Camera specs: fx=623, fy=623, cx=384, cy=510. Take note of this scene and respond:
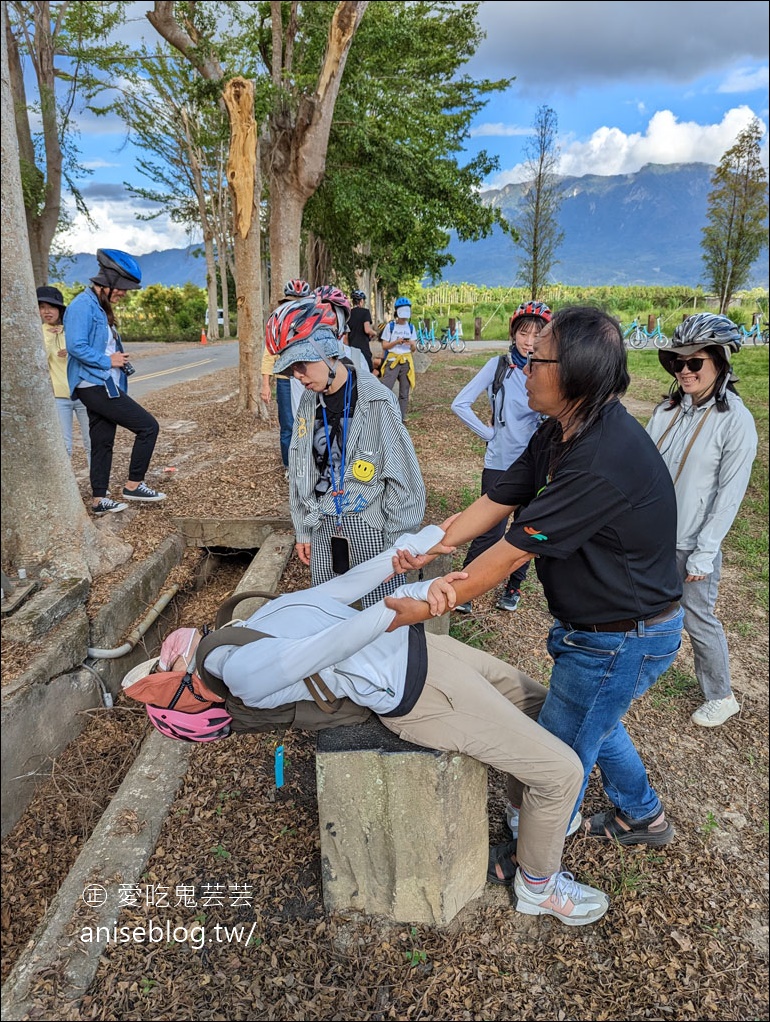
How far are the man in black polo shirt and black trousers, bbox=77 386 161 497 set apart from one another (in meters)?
3.84

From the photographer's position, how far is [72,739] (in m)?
3.78

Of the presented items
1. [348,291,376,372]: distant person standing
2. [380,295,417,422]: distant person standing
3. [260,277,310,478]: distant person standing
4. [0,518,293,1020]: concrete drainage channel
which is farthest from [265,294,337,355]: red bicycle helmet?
[380,295,417,422]: distant person standing

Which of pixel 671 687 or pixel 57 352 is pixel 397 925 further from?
pixel 57 352

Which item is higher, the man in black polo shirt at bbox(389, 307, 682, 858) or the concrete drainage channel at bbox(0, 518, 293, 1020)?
the man in black polo shirt at bbox(389, 307, 682, 858)

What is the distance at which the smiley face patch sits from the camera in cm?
311

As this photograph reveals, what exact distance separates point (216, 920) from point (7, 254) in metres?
3.78

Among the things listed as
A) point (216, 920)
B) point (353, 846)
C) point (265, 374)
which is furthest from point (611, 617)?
point (265, 374)

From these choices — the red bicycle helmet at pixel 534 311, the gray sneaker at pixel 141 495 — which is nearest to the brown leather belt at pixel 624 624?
the red bicycle helmet at pixel 534 311

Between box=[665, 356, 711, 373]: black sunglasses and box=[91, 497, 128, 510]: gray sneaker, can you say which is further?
box=[91, 497, 128, 510]: gray sneaker

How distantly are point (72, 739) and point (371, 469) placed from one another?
8.24 ft

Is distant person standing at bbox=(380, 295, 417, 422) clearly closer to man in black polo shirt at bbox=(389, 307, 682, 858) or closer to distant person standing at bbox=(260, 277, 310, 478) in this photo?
distant person standing at bbox=(260, 277, 310, 478)

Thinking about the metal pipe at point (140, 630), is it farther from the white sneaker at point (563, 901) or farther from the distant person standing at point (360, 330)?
the distant person standing at point (360, 330)

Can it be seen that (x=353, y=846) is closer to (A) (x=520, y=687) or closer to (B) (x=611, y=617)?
(A) (x=520, y=687)

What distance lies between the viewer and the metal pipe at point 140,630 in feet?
13.6
